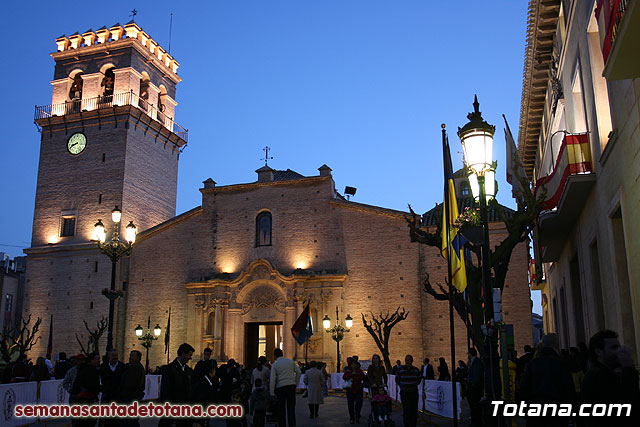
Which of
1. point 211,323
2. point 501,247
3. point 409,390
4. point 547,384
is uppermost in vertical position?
point 501,247

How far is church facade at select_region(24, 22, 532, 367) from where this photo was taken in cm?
3031

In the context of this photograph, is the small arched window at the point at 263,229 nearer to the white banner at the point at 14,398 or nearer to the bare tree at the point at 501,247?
the bare tree at the point at 501,247

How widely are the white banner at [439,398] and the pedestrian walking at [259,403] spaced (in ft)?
15.3

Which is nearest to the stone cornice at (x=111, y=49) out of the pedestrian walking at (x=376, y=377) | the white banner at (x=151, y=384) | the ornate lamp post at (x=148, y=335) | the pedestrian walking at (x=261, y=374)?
the ornate lamp post at (x=148, y=335)

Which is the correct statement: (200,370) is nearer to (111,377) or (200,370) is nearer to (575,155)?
(111,377)

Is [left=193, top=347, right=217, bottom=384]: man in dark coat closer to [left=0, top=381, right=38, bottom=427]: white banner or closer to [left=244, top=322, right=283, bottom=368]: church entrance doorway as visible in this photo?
[left=0, top=381, right=38, bottom=427]: white banner

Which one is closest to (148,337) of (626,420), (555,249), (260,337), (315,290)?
(260,337)

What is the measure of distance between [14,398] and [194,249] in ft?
68.5

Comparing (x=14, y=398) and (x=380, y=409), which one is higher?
(x=14, y=398)

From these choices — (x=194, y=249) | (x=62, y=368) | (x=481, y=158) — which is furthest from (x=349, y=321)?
(x=481, y=158)

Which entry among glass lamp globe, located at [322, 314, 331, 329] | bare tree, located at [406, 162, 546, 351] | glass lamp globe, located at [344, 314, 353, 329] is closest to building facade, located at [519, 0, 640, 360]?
bare tree, located at [406, 162, 546, 351]

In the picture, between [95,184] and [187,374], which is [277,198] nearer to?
[95,184]

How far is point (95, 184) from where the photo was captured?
35969 millimetres

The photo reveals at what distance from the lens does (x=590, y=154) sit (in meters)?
13.2
